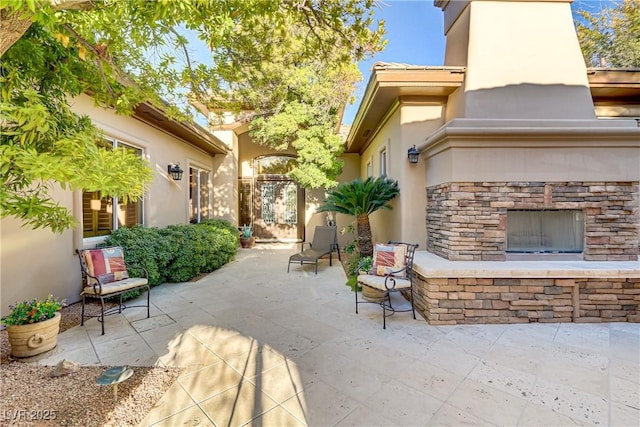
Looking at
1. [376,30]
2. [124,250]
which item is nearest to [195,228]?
[124,250]

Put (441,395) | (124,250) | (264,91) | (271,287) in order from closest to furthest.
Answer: (441,395)
(124,250)
(271,287)
(264,91)

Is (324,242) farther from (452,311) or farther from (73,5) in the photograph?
(73,5)

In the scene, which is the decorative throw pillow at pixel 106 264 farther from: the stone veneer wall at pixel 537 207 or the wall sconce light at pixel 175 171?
the stone veneer wall at pixel 537 207

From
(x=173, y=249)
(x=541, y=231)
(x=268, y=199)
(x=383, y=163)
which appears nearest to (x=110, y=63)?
(x=173, y=249)

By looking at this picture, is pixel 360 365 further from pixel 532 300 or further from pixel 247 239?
pixel 247 239

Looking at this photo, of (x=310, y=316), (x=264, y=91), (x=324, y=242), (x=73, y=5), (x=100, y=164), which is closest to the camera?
(x=73, y=5)

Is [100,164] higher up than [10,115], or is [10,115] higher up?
[10,115]

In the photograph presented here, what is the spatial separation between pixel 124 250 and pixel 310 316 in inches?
131

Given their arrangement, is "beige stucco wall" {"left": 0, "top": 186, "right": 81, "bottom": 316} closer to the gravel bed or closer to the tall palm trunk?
the gravel bed

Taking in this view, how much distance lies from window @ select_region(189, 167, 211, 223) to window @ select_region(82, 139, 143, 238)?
2.70 meters

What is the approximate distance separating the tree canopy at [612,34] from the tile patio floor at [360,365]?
29.4 feet

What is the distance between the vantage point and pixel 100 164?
6.32ft

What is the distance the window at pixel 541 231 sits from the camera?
14.8 feet

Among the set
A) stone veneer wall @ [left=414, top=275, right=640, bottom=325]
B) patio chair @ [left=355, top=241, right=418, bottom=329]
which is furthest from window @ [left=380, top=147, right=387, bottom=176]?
stone veneer wall @ [left=414, top=275, right=640, bottom=325]
